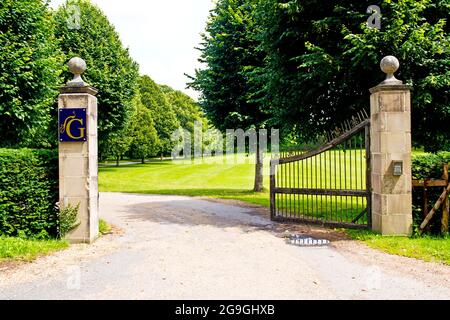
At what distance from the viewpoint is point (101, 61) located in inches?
874

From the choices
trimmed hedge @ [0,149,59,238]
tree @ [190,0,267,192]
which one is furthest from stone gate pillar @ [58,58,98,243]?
tree @ [190,0,267,192]

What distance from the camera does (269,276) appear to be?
5574 mm

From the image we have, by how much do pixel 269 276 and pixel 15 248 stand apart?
16.2ft

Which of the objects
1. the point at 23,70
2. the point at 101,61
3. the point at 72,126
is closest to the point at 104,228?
the point at 72,126

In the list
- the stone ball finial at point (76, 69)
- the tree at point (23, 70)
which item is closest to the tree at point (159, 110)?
the tree at point (23, 70)

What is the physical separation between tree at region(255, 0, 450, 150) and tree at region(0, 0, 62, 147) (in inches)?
278

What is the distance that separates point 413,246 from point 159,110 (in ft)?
147

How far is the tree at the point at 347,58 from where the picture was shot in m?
8.86

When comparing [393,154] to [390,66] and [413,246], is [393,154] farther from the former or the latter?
[413,246]

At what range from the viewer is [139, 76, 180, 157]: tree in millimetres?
48406

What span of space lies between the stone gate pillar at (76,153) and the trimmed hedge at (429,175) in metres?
7.48

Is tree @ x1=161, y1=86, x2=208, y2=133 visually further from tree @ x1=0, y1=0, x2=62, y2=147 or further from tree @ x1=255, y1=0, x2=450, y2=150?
tree @ x1=255, y1=0, x2=450, y2=150
